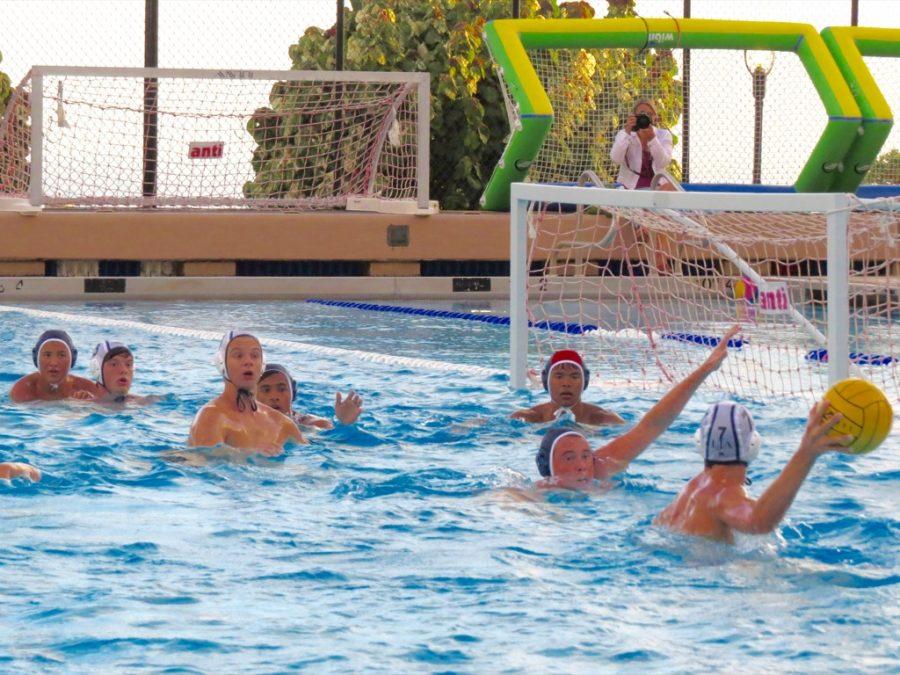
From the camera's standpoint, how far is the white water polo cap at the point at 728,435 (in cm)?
505

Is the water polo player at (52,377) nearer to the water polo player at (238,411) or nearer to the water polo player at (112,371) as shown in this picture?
the water polo player at (112,371)

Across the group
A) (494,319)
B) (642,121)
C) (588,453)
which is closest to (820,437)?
(588,453)

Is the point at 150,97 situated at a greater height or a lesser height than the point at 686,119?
lesser

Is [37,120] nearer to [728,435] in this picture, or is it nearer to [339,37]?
[339,37]

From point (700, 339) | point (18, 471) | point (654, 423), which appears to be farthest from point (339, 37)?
point (654, 423)

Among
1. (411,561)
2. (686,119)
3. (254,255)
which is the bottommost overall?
(411,561)

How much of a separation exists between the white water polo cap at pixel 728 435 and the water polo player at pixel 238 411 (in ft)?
7.47

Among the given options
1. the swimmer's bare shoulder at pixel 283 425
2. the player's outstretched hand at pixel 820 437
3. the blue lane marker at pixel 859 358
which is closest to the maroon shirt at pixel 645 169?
the blue lane marker at pixel 859 358

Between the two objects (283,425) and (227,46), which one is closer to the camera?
(283,425)

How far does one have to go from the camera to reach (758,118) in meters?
17.2

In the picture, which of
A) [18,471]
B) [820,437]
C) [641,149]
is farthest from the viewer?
[641,149]

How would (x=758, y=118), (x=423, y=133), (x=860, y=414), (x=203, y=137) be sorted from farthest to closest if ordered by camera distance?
(x=758, y=118)
(x=423, y=133)
(x=203, y=137)
(x=860, y=414)

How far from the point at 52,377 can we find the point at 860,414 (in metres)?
5.12

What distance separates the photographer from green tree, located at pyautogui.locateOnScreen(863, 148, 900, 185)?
1783 centimetres
